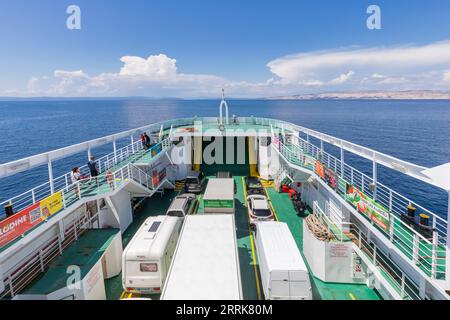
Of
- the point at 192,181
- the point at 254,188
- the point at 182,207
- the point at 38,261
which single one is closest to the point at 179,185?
the point at 192,181

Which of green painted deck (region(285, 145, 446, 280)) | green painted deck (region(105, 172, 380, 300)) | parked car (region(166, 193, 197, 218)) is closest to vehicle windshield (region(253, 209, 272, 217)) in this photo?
green painted deck (region(105, 172, 380, 300))

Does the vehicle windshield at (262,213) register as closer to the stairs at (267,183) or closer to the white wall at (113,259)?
the white wall at (113,259)

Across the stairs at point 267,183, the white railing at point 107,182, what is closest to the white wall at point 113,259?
the white railing at point 107,182

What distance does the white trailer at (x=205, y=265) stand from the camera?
293 inches

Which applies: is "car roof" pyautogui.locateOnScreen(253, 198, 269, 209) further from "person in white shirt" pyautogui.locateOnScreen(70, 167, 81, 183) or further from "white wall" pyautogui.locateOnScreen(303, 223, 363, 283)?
"person in white shirt" pyautogui.locateOnScreen(70, 167, 81, 183)

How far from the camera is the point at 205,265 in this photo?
8602 mm

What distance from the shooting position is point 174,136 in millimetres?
23609

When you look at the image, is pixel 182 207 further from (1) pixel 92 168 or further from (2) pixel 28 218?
(2) pixel 28 218

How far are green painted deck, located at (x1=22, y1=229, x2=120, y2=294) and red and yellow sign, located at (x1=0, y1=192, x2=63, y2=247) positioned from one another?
1.62 metres

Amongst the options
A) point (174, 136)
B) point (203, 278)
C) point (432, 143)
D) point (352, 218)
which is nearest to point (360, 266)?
point (352, 218)

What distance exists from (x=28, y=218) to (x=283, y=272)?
8.28 m
